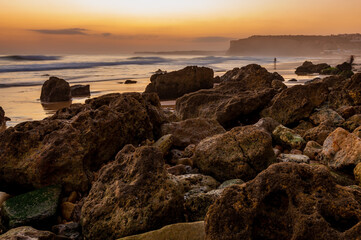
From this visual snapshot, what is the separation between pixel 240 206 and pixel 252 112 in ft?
18.4

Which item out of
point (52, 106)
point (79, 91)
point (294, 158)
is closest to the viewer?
point (294, 158)

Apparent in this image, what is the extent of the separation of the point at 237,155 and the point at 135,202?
173 cm

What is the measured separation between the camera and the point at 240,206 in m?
2.35

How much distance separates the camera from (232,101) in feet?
24.8

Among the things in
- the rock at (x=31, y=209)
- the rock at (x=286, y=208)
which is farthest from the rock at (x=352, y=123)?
the rock at (x=31, y=209)

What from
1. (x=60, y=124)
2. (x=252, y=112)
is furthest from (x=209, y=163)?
(x=252, y=112)

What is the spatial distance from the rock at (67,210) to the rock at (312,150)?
11.5 ft

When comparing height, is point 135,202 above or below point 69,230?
above

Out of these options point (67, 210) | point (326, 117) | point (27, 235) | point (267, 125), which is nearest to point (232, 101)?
point (267, 125)

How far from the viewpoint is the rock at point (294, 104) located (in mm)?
7230

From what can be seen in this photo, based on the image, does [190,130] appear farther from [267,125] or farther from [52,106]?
[52,106]

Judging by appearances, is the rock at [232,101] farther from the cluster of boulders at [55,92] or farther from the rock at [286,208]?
the cluster of boulders at [55,92]

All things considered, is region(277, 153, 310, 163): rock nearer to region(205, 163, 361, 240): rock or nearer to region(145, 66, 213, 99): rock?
region(205, 163, 361, 240): rock

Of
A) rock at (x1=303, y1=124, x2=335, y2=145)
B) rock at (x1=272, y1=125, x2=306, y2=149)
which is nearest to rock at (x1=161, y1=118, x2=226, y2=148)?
rock at (x1=272, y1=125, x2=306, y2=149)
